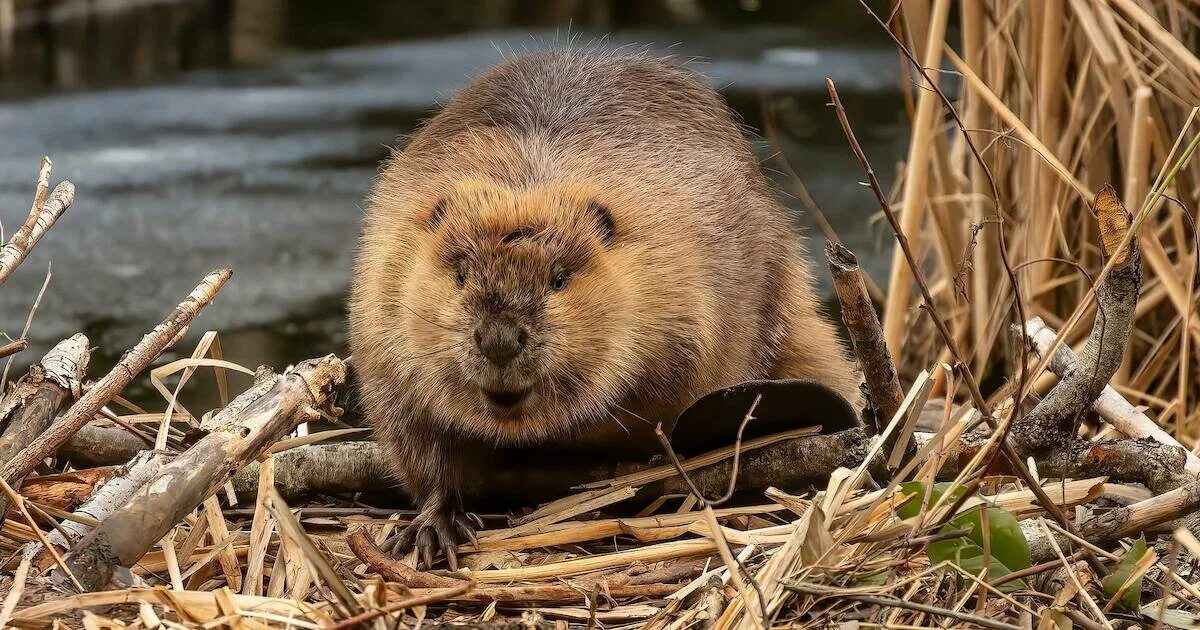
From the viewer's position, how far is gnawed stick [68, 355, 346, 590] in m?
1.93

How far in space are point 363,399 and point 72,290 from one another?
2.64 metres

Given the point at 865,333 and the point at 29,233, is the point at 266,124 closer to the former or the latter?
the point at 29,233

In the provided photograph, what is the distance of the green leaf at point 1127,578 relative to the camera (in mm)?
Result: 1954

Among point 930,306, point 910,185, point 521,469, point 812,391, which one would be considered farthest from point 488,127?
point 910,185

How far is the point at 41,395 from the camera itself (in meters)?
2.35

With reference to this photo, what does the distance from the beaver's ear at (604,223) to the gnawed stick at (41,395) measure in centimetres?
99

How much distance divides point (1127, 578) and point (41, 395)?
6.04ft

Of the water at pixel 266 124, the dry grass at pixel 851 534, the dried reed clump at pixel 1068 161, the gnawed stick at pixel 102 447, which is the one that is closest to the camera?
the dry grass at pixel 851 534

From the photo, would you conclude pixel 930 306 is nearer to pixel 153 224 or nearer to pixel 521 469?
pixel 521 469

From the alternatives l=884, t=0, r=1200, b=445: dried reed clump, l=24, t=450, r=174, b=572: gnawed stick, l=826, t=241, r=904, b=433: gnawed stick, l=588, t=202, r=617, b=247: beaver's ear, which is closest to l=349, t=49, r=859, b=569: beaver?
l=588, t=202, r=617, b=247: beaver's ear

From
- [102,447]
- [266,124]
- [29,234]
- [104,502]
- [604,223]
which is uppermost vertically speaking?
[604,223]

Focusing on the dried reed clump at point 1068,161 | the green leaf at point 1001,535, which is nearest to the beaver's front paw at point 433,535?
the green leaf at point 1001,535

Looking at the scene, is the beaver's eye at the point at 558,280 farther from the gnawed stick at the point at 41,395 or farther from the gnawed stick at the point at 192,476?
the gnawed stick at the point at 41,395

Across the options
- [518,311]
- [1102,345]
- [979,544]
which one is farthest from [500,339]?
[1102,345]
